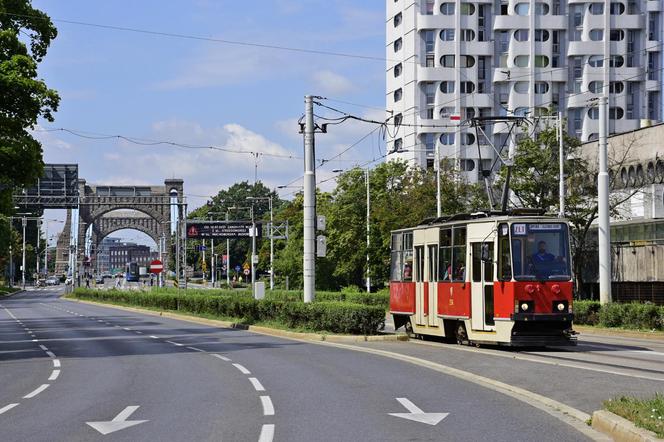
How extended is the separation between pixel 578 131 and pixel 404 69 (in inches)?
689

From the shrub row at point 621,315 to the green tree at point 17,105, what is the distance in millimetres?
18807

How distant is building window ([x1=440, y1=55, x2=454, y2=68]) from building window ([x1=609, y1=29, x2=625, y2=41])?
1521 cm

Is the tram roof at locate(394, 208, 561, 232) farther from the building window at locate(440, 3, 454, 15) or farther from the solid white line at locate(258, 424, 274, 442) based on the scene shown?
the building window at locate(440, 3, 454, 15)

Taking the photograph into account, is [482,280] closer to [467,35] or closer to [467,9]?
[467,35]

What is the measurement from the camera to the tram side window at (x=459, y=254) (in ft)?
87.7

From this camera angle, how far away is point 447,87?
96.1 m

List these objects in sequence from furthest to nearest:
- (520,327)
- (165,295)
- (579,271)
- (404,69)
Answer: (404,69) < (165,295) < (579,271) < (520,327)

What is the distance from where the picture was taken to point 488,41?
97062 millimetres

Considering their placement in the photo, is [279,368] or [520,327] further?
[520,327]

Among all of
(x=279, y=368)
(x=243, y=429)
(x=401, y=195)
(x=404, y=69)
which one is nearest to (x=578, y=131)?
(x=404, y=69)

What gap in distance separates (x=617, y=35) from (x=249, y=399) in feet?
289

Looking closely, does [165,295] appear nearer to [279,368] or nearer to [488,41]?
[279,368]

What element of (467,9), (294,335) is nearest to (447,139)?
(467,9)

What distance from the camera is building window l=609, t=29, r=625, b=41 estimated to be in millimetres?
96000
